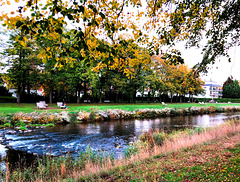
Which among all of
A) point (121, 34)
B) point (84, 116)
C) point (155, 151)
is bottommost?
point (84, 116)

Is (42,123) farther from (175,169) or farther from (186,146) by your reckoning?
(175,169)

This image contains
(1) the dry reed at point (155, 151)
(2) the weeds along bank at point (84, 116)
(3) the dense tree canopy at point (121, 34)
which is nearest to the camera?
(3) the dense tree canopy at point (121, 34)

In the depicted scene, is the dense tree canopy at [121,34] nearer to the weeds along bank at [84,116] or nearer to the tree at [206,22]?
the tree at [206,22]

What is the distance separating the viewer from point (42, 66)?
96.4 ft

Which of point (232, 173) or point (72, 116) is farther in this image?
point (72, 116)

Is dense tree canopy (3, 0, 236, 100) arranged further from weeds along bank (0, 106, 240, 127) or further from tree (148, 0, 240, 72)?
weeds along bank (0, 106, 240, 127)

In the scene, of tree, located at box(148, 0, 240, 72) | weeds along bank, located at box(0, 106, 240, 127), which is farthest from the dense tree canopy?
weeds along bank, located at box(0, 106, 240, 127)

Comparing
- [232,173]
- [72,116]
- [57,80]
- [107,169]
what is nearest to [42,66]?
[57,80]

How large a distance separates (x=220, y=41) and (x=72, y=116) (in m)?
15.7

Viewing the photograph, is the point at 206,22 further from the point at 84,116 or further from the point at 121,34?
the point at 84,116

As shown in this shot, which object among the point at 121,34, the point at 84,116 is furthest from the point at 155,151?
the point at 84,116

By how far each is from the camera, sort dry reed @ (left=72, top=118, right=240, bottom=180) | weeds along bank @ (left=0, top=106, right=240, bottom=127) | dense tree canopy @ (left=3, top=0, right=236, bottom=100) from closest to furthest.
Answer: dense tree canopy @ (left=3, top=0, right=236, bottom=100), dry reed @ (left=72, top=118, right=240, bottom=180), weeds along bank @ (left=0, top=106, right=240, bottom=127)

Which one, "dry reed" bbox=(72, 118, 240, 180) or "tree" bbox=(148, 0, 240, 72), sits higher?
"tree" bbox=(148, 0, 240, 72)

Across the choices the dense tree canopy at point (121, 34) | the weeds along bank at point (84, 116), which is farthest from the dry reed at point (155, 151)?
the weeds along bank at point (84, 116)
